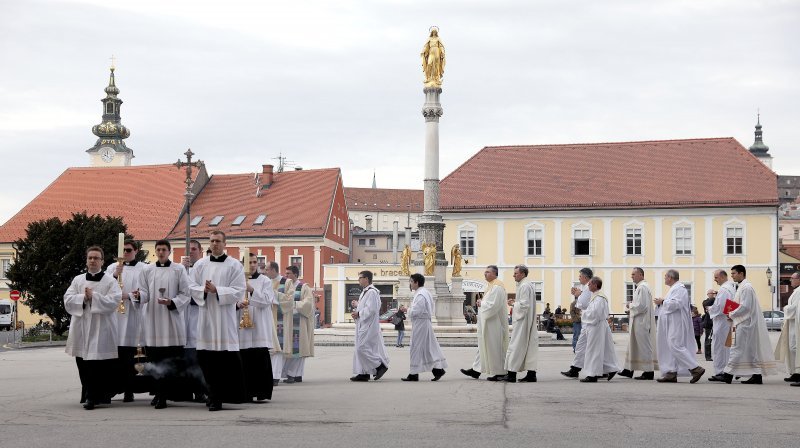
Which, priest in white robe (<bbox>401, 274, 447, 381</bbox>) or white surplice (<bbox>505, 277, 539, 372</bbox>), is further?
priest in white robe (<bbox>401, 274, 447, 381</bbox>)

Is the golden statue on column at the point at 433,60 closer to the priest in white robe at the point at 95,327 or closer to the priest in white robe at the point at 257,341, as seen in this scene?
the priest in white robe at the point at 257,341

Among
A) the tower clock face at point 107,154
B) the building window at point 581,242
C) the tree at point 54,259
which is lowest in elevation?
the tree at point 54,259

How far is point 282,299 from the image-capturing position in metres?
17.5

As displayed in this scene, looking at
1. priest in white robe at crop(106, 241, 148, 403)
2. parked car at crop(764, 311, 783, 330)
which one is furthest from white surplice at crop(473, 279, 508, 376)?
parked car at crop(764, 311, 783, 330)

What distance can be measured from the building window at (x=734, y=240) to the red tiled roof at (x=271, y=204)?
23.5 m

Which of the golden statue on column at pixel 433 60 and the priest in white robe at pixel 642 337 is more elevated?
the golden statue on column at pixel 433 60

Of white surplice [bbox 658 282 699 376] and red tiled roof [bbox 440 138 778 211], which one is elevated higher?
red tiled roof [bbox 440 138 778 211]

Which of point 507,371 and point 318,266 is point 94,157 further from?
point 507,371

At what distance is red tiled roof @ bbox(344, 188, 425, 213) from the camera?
12925 cm

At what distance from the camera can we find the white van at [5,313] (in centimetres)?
6356

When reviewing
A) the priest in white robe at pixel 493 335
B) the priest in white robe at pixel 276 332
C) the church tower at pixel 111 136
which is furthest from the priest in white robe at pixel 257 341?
the church tower at pixel 111 136

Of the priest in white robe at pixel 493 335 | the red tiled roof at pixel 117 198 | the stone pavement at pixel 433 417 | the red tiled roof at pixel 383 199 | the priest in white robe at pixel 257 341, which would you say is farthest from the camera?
the red tiled roof at pixel 383 199

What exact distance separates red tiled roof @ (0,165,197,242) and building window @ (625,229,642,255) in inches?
1078

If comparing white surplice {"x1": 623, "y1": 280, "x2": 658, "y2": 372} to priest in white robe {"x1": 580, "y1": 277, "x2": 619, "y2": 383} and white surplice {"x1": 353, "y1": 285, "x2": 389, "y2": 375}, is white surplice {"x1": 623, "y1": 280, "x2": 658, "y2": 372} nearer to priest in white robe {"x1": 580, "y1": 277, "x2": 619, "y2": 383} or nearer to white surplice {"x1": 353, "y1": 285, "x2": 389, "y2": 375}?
priest in white robe {"x1": 580, "y1": 277, "x2": 619, "y2": 383}
